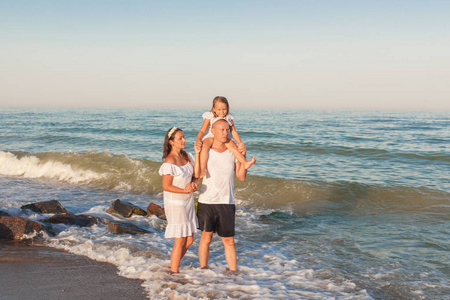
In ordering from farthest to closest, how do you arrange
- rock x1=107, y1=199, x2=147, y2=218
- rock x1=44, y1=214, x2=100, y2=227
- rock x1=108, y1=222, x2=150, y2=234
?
1. rock x1=107, y1=199, x2=147, y2=218
2. rock x1=44, y1=214, x2=100, y2=227
3. rock x1=108, y1=222, x2=150, y2=234

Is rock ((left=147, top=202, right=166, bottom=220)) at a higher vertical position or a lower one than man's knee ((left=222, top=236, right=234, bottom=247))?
lower

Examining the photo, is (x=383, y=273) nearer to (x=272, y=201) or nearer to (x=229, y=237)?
(x=229, y=237)

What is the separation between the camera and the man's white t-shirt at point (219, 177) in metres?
4.84

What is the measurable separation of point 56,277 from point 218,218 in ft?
7.52

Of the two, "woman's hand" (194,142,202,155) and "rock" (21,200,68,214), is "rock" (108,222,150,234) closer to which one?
"rock" (21,200,68,214)

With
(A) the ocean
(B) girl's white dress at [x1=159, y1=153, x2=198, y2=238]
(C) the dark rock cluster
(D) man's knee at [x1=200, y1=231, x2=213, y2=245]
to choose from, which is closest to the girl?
A: (B) girl's white dress at [x1=159, y1=153, x2=198, y2=238]

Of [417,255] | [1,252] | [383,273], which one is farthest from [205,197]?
[417,255]

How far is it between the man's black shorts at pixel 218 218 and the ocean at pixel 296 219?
71cm

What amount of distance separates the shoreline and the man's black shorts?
3.73ft

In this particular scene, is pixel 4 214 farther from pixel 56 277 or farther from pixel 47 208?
pixel 56 277

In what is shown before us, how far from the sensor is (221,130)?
4734 millimetres

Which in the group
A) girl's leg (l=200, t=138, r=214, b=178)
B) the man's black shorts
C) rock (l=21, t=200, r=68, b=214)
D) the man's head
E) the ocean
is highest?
the man's head

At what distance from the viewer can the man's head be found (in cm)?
473

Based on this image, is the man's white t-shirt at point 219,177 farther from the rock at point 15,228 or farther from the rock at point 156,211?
the rock at point 156,211
